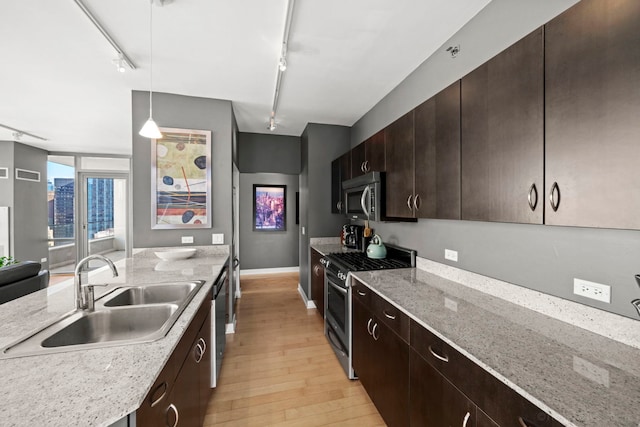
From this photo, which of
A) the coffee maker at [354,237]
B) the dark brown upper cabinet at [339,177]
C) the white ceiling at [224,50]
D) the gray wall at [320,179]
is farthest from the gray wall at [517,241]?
the gray wall at [320,179]

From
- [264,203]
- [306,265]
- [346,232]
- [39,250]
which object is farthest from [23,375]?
[39,250]

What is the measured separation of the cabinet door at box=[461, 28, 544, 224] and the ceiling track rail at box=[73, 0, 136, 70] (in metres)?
2.38

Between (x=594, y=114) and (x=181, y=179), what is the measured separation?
317 cm

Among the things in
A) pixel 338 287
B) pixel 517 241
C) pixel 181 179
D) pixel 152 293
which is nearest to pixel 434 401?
pixel 517 241

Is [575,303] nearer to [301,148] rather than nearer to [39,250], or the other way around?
[301,148]

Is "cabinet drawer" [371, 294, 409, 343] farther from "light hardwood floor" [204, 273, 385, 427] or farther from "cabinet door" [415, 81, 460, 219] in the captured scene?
"light hardwood floor" [204, 273, 385, 427]

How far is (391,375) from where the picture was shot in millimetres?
1500

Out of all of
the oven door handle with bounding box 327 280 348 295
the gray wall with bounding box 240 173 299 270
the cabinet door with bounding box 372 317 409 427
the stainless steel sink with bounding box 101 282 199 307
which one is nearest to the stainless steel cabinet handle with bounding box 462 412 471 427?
the cabinet door with bounding box 372 317 409 427

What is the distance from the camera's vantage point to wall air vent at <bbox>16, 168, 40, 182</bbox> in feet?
15.6

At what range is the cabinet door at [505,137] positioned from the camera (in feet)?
3.43

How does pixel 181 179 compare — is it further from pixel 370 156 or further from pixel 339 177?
pixel 370 156

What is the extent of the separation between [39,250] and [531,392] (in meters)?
7.72

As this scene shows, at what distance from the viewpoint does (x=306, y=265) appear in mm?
3924

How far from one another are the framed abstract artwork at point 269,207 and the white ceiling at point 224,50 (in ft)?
7.48
